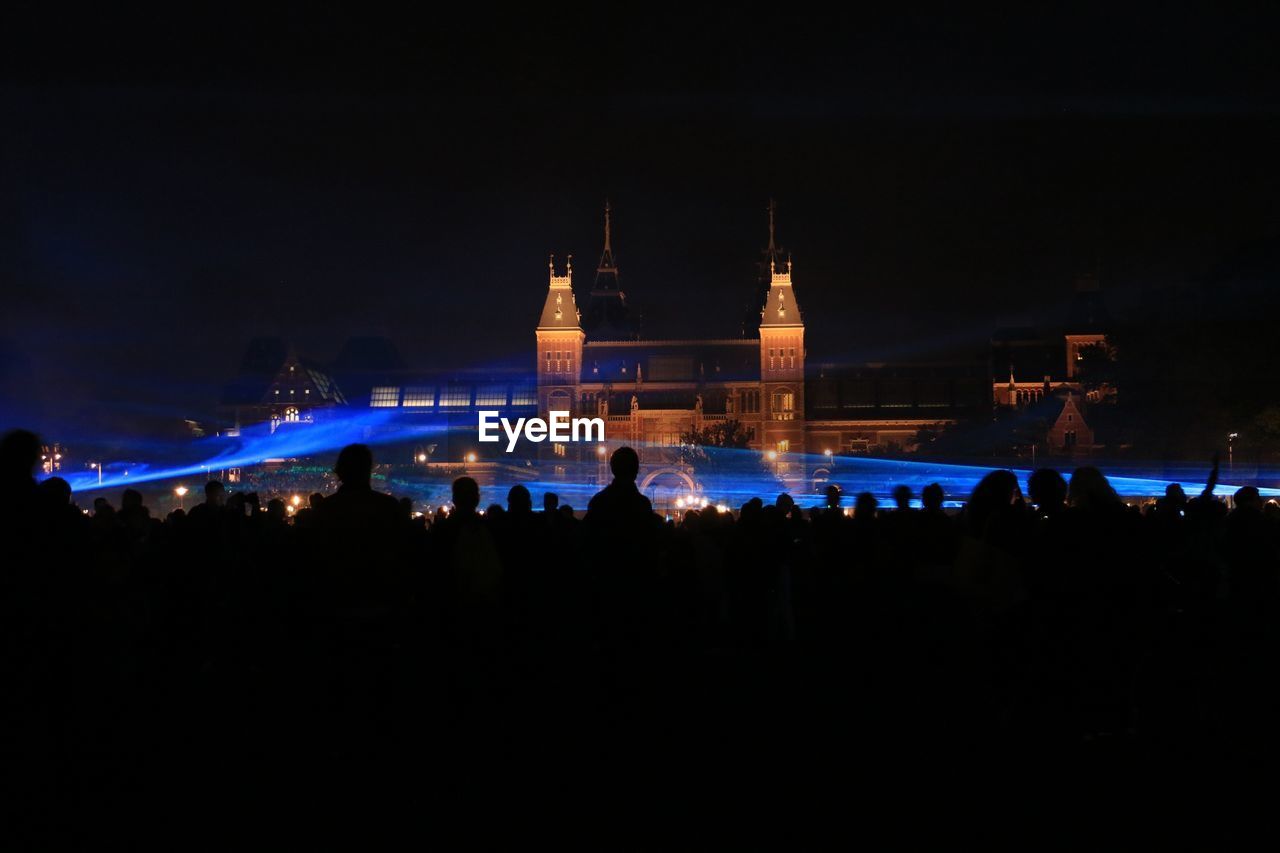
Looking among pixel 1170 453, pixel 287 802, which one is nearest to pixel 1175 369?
pixel 1170 453

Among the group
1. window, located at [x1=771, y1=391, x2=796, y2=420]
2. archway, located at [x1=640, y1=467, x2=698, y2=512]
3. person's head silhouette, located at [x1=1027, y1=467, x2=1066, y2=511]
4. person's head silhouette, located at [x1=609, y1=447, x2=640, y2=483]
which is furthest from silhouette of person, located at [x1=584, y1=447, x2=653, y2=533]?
window, located at [x1=771, y1=391, x2=796, y2=420]

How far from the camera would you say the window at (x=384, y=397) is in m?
132

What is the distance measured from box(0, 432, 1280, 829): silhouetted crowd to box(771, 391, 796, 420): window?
101 meters

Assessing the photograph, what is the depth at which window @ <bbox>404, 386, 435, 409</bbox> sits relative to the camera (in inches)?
5098

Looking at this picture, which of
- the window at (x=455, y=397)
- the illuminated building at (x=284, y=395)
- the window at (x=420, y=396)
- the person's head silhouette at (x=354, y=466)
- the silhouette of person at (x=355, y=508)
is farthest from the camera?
the window at (x=420, y=396)

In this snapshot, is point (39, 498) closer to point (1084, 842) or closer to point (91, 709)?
point (91, 709)

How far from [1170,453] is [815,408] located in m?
74.5

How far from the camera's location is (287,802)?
692 centimetres

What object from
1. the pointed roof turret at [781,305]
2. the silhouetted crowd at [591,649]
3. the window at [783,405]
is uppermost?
the pointed roof turret at [781,305]

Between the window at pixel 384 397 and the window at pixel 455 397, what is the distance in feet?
19.3

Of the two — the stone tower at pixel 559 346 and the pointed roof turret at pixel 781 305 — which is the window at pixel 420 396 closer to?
the stone tower at pixel 559 346

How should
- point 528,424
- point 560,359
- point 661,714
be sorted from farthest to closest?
1. point 560,359
2. point 528,424
3. point 661,714

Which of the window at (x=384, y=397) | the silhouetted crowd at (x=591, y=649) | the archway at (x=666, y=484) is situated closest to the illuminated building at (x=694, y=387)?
the window at (x=384, y=397)

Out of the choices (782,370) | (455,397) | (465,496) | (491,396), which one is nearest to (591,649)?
(465,496)
